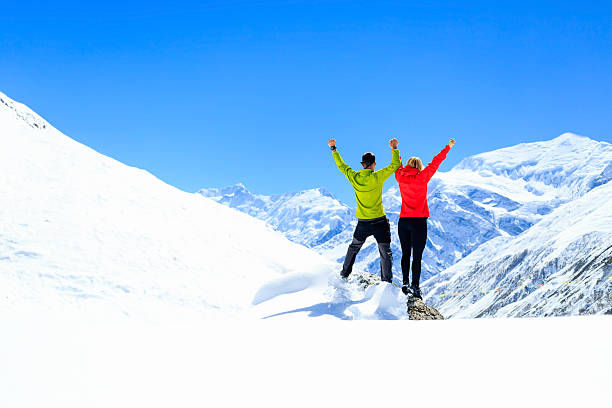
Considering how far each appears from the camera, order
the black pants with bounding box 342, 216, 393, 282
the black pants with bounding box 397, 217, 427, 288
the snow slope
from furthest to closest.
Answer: the snow slope < the black pants with bounding box 342, 216, 393, 282 < the black pants with bounding box 397, 217, 427, 288

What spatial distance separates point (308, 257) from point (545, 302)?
186 m

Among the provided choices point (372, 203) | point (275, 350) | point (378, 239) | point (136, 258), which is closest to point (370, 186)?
point (372, 203)

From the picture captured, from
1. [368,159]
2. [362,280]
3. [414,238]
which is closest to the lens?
[414,238]

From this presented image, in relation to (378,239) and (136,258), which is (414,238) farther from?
(136,258)

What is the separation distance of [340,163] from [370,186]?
38.9 inches

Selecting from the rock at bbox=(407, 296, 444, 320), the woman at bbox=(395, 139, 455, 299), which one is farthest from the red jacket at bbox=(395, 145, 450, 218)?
the rock at bbox=(407, 296, 444, 320)

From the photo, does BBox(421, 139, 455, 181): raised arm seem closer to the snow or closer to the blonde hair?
the blonde hair

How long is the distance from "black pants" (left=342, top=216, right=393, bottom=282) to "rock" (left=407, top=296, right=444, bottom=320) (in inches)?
34.4

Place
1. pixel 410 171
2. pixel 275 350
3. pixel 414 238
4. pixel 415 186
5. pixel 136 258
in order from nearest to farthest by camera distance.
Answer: pixel 275 350
pixel 414 238
pixel 415 186
pixel 410 171
pixel 136 258

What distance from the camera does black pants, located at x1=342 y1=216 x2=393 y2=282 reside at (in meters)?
8.78

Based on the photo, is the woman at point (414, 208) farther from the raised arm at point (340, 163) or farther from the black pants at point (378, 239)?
the raised arm at point (340, 163)

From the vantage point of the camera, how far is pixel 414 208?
8.56m

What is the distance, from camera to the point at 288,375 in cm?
356

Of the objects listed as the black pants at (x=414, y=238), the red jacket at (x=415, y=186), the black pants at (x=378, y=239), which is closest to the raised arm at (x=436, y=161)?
the red jacket at (x=415, y=186)
